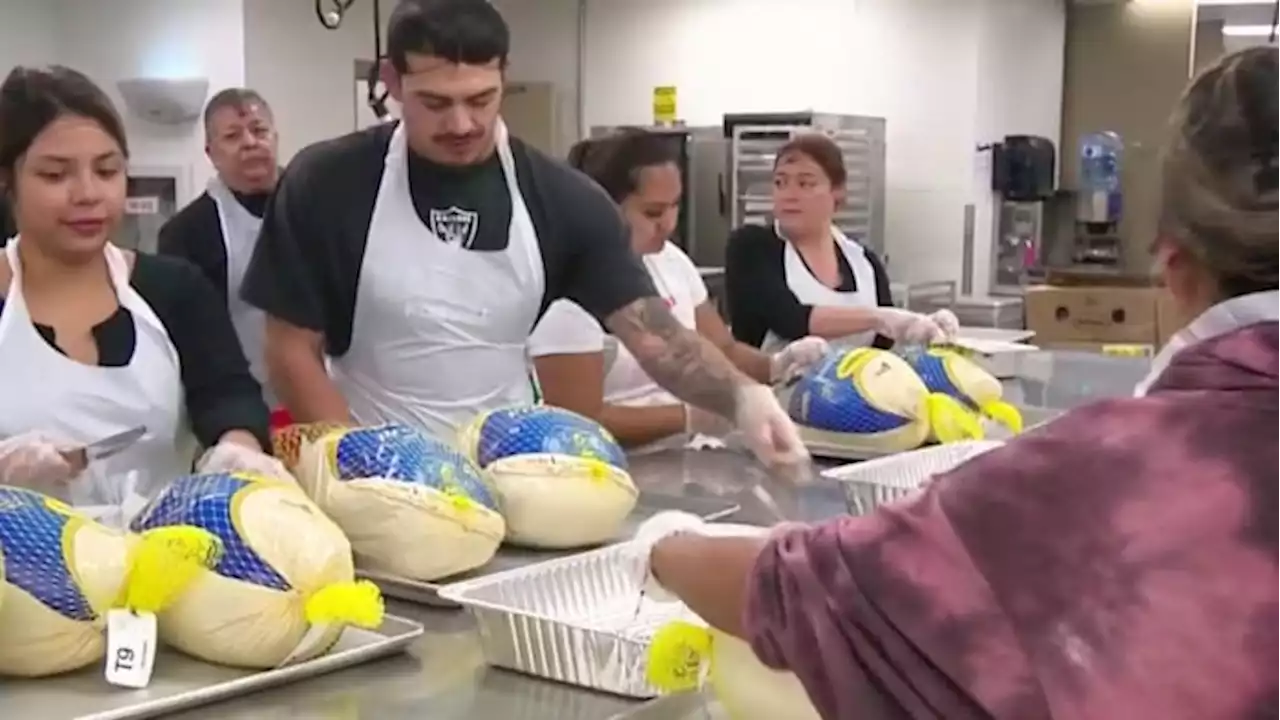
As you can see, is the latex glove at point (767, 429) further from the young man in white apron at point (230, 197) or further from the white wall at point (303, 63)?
the white wall at point (303, 63)

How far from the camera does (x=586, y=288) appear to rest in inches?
90.3

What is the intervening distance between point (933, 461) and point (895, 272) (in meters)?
4.09

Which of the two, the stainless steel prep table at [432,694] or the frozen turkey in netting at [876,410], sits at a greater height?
the frozen turkey in netting at [876,410]

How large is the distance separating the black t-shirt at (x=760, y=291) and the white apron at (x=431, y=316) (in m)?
1.11

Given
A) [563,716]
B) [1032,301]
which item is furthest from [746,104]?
[563,716]

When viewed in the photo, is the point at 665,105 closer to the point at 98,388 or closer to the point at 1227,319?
the point at 98,388

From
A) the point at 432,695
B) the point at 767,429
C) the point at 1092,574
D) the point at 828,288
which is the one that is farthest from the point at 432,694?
the point at 828,288

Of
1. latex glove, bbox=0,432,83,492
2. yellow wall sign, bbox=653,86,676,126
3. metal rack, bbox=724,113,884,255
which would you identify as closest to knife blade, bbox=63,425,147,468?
latex glove, bbox=0,432,83,492

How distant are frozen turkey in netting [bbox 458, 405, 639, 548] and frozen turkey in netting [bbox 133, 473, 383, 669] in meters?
0.31

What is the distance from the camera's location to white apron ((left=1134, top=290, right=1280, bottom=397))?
3.00 ft

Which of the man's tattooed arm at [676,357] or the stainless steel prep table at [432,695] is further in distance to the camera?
the man's tattooed arm at [676,357]

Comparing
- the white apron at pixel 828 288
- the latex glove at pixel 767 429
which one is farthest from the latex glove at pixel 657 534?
the white apron at pixel 828 288

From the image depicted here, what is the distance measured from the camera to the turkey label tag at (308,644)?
47.8 inches

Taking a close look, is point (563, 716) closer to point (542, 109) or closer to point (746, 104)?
point (746, 104)
